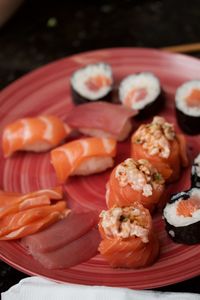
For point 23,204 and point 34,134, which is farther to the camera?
point 34,134

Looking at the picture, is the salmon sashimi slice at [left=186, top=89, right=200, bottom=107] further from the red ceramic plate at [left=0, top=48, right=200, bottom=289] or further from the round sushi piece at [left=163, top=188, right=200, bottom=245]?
the round sushi piece at [left=163, top=188, right=200, bottom=245]

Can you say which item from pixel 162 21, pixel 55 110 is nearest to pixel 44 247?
pixel 55 110

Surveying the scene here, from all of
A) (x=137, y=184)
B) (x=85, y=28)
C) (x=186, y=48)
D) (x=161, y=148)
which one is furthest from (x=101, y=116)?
(x=85, y=28)

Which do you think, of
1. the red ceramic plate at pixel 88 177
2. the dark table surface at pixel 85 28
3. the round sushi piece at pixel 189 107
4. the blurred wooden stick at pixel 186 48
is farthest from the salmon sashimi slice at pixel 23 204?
the blurred wooden stick at pixel 186 48

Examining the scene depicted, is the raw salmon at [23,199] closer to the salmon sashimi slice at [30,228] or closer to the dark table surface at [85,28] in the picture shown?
the salmon sashimi slice at [30,228]

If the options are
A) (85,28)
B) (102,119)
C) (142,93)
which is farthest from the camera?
(85,28)

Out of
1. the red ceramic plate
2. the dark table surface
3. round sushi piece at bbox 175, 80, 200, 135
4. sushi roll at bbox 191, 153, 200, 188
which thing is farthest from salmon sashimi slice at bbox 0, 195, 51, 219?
the dark table surface

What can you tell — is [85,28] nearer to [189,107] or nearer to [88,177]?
[189,107]
